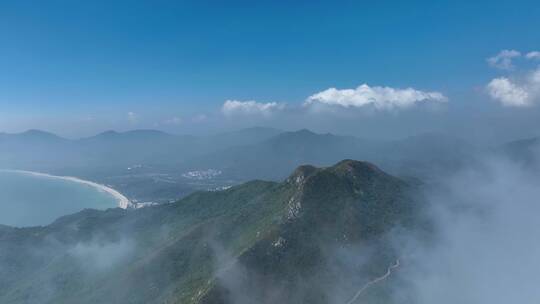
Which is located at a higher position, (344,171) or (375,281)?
(344,171)

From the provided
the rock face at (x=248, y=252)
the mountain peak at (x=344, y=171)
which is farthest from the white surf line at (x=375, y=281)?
the mountain peak at (x=344, y=171)

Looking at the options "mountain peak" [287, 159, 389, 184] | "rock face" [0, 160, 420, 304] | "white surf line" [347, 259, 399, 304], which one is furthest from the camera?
"mountain peak" [287, 159, 389, 184]

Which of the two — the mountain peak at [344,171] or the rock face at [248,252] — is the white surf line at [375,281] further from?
the mountain peak at [344,171]

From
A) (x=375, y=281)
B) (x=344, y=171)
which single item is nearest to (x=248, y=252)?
(x=375, y=281)

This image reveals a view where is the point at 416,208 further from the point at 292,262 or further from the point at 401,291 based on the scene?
the point at 292,262

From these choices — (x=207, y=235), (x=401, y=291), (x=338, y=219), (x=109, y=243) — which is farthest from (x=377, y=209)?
(x=109, y=243)

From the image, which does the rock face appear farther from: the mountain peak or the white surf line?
the white surf line

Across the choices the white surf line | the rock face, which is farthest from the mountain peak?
the white surf line

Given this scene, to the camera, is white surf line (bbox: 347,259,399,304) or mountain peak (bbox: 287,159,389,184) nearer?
white surf line (bbox: 347,259,399,304)

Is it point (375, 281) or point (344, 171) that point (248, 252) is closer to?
point (375, 281)
